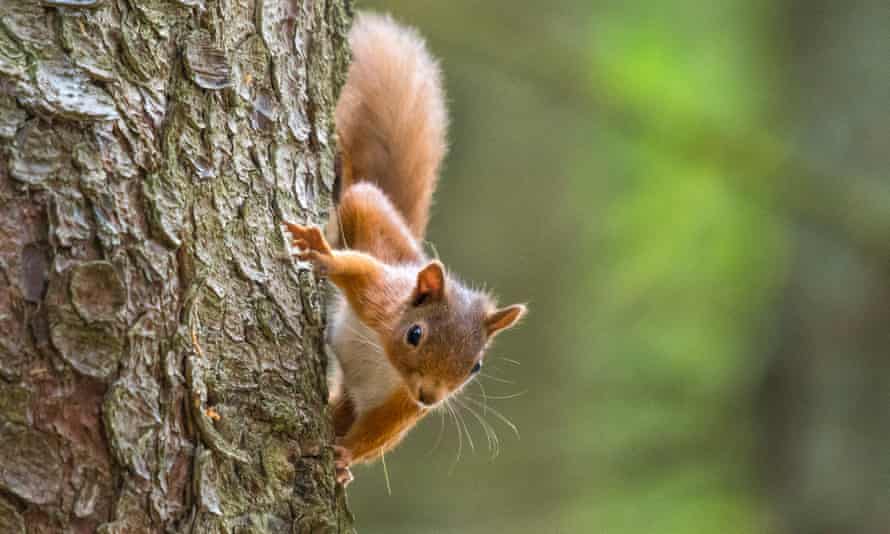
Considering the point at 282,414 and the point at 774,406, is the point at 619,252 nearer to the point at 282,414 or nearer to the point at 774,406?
the point at 774,406

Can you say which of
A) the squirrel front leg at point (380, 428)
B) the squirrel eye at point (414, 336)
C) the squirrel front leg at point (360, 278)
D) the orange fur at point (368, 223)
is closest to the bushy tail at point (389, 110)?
the orange fur at point (368, 223)

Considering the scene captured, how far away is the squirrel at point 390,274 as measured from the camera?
3418 millimetres

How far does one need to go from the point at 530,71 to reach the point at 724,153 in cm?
96

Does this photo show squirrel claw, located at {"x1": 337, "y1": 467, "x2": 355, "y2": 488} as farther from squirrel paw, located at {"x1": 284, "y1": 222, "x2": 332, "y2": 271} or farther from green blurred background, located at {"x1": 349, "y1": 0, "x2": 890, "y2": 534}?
green blurred background, located at {"x1": 349, "y1": 0, "x2": 890, "y2": 534}

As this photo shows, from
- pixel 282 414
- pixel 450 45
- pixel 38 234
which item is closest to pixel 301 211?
pixel 282 414

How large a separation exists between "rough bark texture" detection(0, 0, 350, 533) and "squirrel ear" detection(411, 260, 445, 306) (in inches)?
32.3

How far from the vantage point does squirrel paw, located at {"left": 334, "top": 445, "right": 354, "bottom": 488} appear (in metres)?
2.78

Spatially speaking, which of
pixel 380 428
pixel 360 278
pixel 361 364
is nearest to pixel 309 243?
pixel 360 278

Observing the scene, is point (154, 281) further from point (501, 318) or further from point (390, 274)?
point (501, 318)

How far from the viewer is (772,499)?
18.2 feet

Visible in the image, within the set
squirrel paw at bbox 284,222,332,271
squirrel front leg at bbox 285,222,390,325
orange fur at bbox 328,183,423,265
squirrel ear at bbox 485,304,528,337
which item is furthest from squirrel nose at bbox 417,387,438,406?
squirrel paw at bbox 284,222,332,271

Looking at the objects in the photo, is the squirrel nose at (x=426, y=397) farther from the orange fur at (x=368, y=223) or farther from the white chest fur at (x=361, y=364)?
the orange fur at (x=368, y=223)

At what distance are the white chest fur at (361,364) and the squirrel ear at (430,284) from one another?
186 mm

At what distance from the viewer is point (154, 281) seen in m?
2.20
